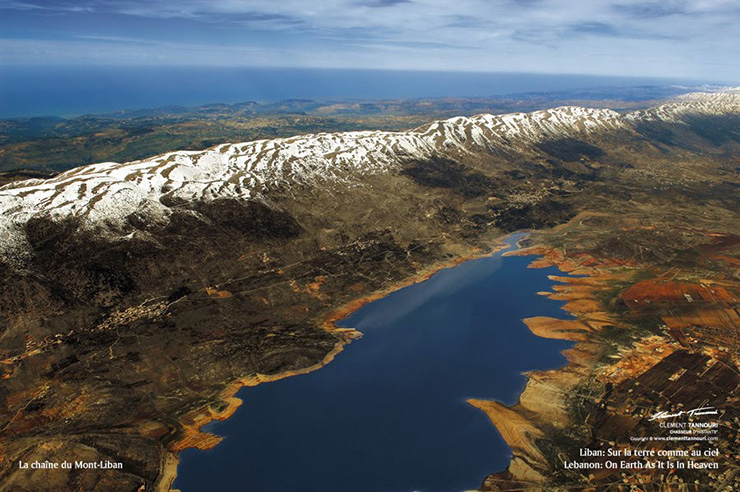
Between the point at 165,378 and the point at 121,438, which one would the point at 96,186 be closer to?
the point at 165,378

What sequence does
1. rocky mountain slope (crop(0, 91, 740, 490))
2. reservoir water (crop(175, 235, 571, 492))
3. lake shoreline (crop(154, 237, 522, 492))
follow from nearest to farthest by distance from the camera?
reservoir water (crop(175, 235, 571, 492)) → lake shoreline (crop(154, 237, 522, 492)) → rocky mountain slope (crop(0, 91, 740, 490))

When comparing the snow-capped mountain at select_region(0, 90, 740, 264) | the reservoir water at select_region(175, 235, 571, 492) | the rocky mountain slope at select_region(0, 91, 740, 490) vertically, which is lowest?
the reservoir water at select_region(175, 235, 571, 492)

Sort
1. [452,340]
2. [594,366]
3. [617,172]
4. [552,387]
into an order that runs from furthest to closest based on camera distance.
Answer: [617,172], [452,340], [594,366], [552,387]

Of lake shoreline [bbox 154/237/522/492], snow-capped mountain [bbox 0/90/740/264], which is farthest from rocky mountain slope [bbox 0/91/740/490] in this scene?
snow-capped mountain [bbox 0/90/740/264]

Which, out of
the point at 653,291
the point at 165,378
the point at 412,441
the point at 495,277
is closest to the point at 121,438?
the point at 165,378

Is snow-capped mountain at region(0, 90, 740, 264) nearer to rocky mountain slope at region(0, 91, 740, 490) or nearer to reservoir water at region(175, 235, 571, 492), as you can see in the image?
rocky mountain slope at region(0, 91, 740, 490)
